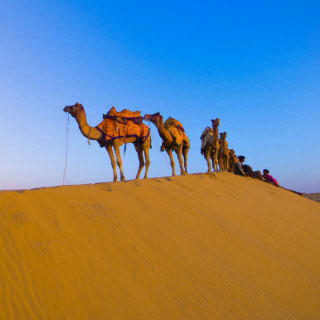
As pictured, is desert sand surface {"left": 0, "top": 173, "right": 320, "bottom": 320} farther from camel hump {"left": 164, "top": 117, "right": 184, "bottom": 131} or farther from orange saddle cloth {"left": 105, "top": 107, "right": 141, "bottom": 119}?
camel hump {"left": 164, "top": 117, "right": 184, "bottom": 131}

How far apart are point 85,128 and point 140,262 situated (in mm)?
6761

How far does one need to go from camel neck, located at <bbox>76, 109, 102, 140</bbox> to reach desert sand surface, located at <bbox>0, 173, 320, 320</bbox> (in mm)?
4411

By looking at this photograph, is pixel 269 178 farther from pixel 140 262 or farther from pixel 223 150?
pixel 140 262

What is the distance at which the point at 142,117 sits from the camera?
10.8 meters

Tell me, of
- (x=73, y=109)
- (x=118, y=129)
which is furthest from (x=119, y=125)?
(x=73, y=109)

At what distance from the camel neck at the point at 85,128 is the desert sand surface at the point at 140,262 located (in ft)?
14.5

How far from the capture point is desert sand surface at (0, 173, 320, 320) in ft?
7.98

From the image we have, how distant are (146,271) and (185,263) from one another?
51 centimetres

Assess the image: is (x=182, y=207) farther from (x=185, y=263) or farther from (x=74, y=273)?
(x=74, y=273)

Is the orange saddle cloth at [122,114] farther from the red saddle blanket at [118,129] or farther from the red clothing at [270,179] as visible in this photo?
the red clothing at [270,179]

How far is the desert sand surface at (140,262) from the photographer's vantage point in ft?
7.98

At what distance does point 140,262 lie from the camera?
10.0 feet

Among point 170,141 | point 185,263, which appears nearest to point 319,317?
point 185,263

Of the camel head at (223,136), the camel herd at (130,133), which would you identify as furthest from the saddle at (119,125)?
the camel head at (223,136)
